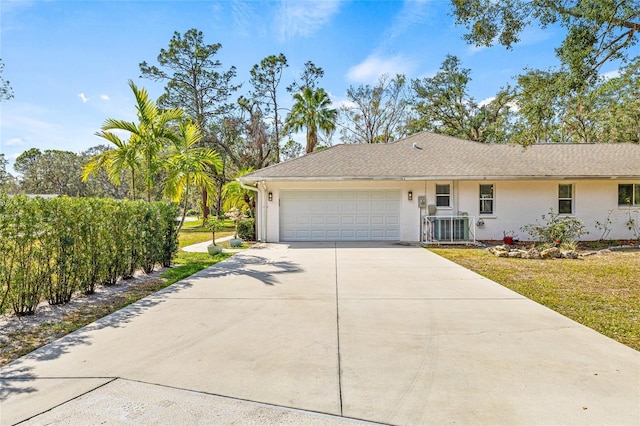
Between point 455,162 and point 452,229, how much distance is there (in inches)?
116

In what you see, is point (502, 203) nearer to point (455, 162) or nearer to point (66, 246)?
point (455, 162)

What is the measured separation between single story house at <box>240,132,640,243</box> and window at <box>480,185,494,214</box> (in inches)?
1.4

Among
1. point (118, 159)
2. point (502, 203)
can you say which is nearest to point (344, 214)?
point (502, 203)

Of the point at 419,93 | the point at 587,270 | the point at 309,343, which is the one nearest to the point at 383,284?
the point at 309,343

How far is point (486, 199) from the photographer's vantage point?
13.4 metres

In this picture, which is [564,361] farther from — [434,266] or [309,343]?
[434,266]

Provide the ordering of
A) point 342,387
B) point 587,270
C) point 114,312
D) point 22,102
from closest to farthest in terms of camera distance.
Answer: point 342,387, point 114,312, point 587,270, point 22,102

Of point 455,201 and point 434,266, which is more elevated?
point 455,201

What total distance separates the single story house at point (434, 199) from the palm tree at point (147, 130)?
355cm

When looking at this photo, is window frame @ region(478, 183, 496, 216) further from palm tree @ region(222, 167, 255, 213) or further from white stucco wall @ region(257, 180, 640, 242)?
palm tree @ region(222, 167, 255, 213)

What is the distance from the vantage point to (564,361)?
323 cm

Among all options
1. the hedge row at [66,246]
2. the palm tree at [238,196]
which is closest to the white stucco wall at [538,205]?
the palm tree at [238,196]

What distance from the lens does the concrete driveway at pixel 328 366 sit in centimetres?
244

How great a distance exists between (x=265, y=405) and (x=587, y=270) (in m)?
8.51
